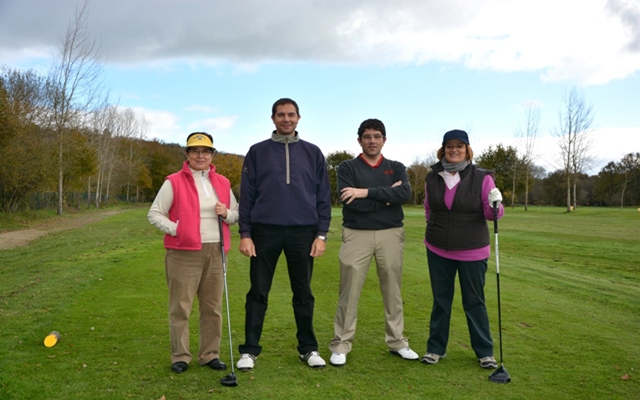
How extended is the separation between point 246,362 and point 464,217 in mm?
2341

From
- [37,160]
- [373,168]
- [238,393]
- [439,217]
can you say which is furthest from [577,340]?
[37,160]

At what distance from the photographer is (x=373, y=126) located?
4.71 meters

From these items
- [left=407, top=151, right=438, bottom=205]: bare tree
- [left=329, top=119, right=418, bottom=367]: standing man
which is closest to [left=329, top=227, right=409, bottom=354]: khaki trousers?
[left=329, top=119, right=418, bottom=367]: standing man

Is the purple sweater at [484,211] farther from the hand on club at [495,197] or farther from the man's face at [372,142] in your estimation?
the man's face at [372,142]

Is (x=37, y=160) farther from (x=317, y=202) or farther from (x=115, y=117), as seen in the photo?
(x=115, y=117)

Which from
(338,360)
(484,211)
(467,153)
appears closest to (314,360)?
(338,360)

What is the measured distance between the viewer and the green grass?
12.4ft

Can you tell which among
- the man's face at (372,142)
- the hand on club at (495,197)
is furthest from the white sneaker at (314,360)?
the hand on club at (495,197)

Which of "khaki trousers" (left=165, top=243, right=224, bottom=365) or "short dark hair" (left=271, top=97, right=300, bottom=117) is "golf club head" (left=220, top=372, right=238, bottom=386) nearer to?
"khaki trousers" (left=165, top=243, right=224, bottom=365)

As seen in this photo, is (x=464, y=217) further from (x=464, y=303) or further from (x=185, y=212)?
(x=185, y=212)

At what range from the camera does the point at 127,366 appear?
13.8 ft

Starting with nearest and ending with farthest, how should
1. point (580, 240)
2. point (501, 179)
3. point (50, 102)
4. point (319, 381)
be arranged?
point (319, 381) < point (580, 240) < point (50, 102) < point (501, 179)

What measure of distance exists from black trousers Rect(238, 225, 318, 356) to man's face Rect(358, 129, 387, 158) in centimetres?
92

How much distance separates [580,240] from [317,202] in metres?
16.8
